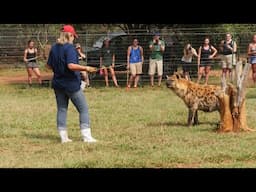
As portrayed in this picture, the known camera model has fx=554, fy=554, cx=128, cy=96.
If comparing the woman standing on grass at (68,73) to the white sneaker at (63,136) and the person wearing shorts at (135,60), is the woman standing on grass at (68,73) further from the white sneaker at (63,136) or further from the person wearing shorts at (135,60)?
the person wearing shorts at (135,60)

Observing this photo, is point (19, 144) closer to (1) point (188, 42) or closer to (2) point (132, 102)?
(2) point (132, 102)

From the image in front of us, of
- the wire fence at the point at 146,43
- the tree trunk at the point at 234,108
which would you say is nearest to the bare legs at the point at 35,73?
the wire fence at the point at 146,43

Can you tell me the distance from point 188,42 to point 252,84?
350 centimetres

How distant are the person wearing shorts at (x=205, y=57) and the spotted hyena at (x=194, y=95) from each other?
8803 mm

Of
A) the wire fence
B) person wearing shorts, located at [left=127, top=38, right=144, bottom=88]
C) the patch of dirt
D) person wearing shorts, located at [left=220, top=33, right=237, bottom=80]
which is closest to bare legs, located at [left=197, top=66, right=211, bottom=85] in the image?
the wire fence

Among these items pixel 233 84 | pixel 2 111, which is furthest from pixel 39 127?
pixel 233 84

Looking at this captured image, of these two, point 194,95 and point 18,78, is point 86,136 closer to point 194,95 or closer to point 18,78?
point 194,95

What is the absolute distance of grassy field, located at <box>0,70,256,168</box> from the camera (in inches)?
299

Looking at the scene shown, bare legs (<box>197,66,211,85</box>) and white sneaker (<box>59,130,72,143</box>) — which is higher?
bare legs (<box>197,66,211,85</box>)

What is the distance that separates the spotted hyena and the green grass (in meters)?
0.32

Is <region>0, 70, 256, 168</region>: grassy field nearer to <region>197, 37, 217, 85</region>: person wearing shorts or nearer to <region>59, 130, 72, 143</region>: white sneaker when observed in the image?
<region>59, 130, 72, 143</region>: white sneaker

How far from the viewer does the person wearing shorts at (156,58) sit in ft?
63.7

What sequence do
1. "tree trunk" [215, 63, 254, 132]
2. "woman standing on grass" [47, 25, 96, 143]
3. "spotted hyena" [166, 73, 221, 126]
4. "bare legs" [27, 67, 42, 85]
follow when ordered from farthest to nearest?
"bare legs" [27, 67, 42, 85]
"spotted hyena" [166, 73, 221, 126]
"tree trunk" [215, 63, 254, 132]
"woman standing on grass" [47, 25, 96, 143]

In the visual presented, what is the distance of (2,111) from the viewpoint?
1329 centimetres
